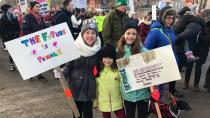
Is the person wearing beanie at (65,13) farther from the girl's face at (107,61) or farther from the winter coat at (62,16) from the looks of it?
the girl's face at (107,61)

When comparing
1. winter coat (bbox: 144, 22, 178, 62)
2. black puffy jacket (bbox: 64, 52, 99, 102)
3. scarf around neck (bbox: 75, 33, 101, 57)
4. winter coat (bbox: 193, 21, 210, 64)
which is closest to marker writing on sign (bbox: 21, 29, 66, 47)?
scarf around neck (bbox: 75, 33, 101, 57)

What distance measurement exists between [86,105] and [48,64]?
0.74 m

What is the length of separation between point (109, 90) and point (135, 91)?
0.33 metres

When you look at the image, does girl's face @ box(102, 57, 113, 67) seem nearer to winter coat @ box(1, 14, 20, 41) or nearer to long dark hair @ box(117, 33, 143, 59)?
long dark hair @ box(117, 33, 143, 59)

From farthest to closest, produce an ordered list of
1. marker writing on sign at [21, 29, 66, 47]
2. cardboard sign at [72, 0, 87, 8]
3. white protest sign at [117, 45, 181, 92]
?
cardboard sign at [72, 0, 87, 8], marker writing on sign at [21, 29, 66, 47], white protest sign at [117, 45, 181, 92]

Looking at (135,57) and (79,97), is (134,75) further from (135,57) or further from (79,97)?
(79,97)

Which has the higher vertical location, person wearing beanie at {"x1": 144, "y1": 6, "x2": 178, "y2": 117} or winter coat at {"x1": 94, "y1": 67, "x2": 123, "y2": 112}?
person wearing beanie at {"x1": 144, "y1": 6, "x2": 178, "y2": 117}

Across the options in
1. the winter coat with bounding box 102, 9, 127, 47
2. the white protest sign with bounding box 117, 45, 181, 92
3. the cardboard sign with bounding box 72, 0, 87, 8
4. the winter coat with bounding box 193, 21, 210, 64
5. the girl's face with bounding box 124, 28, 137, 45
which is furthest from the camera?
the cardboard sign with bounding box 72, 0, 87, 8

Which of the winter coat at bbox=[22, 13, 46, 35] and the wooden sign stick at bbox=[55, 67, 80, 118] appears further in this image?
the winter coat at bbox=[22, 13, 46, 35]

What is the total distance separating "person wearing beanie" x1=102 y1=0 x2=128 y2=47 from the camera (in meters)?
6.73

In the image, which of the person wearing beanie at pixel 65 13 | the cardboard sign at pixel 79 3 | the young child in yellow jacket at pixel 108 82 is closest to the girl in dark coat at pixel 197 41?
the person wearing beanie at pixel 65 13

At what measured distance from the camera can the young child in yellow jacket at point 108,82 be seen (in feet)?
15.5

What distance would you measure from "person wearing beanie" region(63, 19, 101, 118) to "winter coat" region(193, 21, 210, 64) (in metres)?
3.60

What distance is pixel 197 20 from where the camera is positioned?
7594mm
